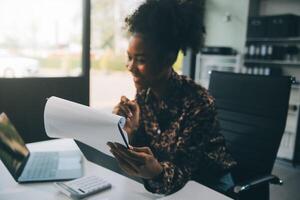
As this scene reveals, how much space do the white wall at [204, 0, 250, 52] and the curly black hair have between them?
265cm

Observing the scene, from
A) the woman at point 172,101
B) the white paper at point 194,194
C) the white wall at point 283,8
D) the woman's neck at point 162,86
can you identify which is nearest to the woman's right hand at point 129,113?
the woman at point 172,101

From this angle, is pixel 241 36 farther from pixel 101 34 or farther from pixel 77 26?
pixel 77 26

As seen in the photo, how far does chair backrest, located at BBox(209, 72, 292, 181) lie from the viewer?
1.27 metres

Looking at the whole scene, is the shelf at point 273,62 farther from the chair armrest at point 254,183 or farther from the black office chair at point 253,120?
the chair armrest at point 254,183

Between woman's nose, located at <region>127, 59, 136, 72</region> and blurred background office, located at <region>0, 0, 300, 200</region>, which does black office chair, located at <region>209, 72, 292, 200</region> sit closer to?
blurred background office, located at <region>0, 0, 300, 200</region>

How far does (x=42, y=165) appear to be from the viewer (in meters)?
1.05

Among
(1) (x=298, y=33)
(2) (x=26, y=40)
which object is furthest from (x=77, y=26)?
(1) (x=298, y=33)

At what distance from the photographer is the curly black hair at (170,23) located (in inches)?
40.2

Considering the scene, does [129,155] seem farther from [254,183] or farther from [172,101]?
[254,183]

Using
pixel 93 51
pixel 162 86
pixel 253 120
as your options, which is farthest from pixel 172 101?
pixel 93 51

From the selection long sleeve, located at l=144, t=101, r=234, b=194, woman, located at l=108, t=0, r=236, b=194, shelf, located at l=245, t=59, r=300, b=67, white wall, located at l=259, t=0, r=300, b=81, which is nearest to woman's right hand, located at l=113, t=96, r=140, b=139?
woman, located at l=108, t=0, r=236, b=194

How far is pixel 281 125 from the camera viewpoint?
4.18ft

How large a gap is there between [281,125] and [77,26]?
2.23 m

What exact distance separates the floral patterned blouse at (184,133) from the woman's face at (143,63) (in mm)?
67
